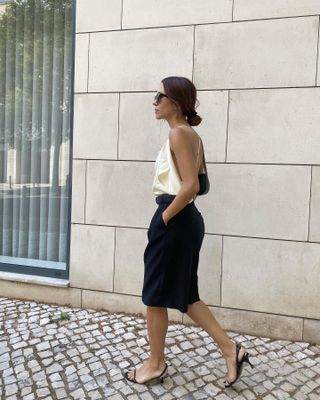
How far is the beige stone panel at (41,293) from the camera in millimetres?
4215

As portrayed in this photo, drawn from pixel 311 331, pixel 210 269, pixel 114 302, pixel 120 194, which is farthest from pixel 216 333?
pixel 120 194

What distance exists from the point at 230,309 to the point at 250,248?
1.88ft

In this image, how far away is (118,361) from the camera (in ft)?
10.2

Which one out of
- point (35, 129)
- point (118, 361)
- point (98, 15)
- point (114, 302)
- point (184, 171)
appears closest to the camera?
point (184, 171)

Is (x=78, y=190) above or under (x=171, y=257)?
above

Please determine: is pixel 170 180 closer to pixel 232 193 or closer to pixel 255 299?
pixel 232 193

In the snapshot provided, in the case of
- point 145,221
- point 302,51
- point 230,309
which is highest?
point 302,51

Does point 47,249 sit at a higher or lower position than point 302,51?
lower

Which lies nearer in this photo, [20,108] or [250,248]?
[250,248]

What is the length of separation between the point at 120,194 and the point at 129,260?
2.05 feet

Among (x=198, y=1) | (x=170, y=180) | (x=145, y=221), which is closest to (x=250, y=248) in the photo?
(x=145, y=221)

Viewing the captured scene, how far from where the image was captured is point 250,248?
11.8ft

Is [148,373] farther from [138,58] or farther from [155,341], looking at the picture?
[138,58]

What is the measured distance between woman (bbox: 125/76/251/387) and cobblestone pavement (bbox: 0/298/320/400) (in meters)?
0.29
